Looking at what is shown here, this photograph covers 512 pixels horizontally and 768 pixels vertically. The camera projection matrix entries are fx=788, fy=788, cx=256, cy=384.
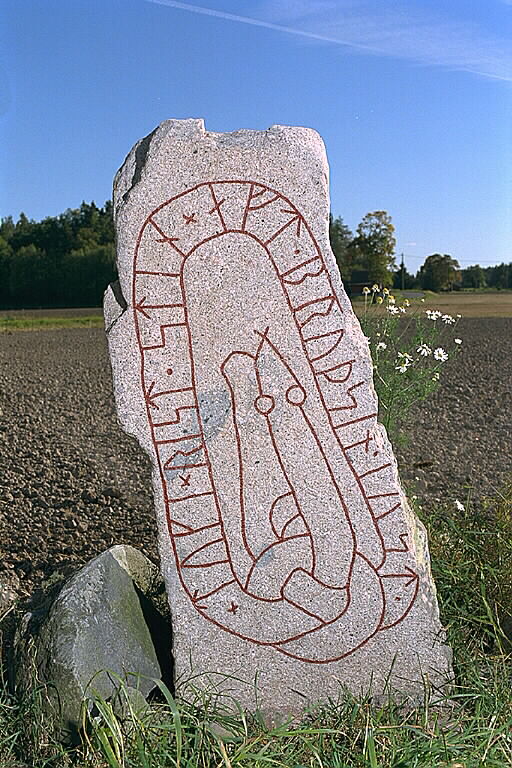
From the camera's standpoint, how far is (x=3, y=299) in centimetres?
4278

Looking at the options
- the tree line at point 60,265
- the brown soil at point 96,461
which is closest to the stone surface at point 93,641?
the brown soil at point 96,461

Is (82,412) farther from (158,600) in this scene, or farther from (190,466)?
(190,466)

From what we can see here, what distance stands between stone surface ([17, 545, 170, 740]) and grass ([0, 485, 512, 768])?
8 cm

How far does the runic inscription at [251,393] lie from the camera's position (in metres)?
3.15

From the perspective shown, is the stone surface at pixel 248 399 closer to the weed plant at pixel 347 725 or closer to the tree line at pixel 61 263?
the weed plant at pixel 347 725

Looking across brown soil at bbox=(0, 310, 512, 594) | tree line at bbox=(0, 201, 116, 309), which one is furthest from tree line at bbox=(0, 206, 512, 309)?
brown soil at bbox=(0, 310, 512, 594)

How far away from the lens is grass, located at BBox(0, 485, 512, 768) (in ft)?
8.77

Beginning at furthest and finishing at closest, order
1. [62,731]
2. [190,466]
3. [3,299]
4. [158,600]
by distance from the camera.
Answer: [3,299] → [158,600] → [190,466] → [62,731]

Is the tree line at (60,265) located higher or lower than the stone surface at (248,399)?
higher

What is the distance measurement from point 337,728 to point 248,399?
4.29ft

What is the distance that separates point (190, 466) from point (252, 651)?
80 centimetres

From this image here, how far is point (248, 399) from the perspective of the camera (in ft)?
10.3

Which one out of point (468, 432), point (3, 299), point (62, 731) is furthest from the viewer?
point (3, 299)

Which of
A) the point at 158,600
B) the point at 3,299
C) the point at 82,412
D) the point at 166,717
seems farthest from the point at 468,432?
the point at 3,299
